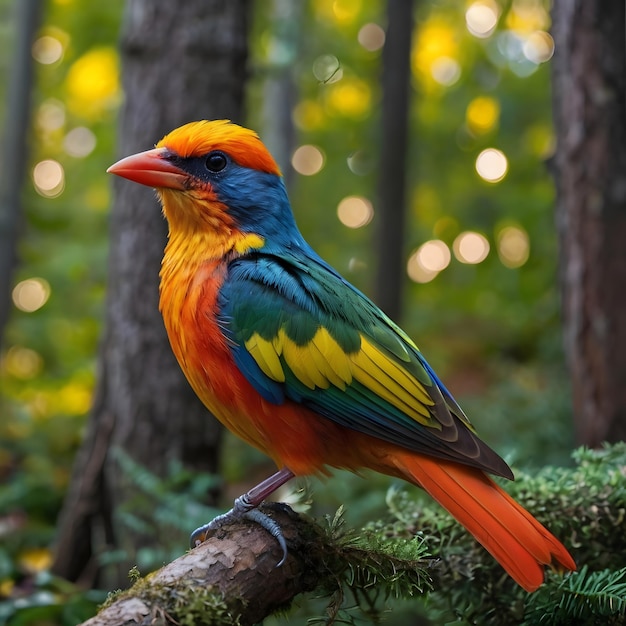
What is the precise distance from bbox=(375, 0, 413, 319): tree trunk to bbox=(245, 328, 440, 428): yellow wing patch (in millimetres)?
5353

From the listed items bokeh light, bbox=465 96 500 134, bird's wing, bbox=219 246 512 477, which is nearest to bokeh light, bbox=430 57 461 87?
bokeh light, bbox=465 96 500 134

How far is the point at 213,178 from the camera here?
2.98m

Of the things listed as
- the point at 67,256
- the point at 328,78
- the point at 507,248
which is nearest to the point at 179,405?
the point at 67,256

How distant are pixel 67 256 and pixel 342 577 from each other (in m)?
6.52

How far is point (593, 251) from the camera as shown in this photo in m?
4.75

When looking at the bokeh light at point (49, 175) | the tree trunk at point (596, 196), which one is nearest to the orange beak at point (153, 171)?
the tree trunk at point (596, 196)

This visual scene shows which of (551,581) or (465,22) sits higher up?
(465,22)

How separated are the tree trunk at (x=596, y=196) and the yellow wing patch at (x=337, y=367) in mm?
2501

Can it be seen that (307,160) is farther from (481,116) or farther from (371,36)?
(481,116)

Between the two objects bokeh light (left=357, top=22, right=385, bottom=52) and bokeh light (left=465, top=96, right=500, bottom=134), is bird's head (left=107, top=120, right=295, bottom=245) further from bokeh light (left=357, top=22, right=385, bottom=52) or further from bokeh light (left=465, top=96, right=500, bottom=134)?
bokeh light (left=357, top=22, right=385, bottom=52)

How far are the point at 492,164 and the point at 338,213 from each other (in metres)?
2.44

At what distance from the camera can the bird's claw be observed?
221cm

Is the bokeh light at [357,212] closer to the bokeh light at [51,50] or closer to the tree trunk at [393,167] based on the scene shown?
the bokeh light at [51,50]

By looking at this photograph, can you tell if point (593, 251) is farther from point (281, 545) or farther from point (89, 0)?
point (89, 0)
